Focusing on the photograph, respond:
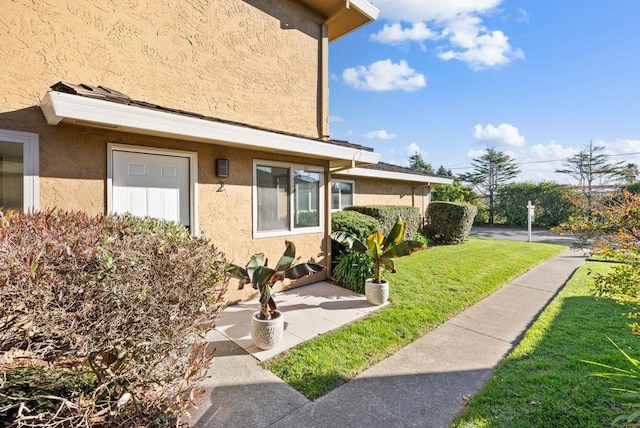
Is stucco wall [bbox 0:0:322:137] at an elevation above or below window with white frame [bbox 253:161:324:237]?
above

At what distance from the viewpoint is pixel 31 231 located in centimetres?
279

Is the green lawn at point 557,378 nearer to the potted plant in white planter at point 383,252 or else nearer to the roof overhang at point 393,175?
the potted plant in white planter at point 383,252

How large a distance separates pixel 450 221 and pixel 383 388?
1396 cm

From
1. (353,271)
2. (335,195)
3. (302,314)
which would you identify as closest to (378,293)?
(353,271)

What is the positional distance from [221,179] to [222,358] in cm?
377

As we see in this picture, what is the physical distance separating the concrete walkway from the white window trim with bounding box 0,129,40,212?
3670 millimetres

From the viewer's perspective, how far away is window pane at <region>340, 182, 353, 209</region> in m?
14.0

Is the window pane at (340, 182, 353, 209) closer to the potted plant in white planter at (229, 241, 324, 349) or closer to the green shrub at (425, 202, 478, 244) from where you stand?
the green shrub at (425, 202, 478, 244)

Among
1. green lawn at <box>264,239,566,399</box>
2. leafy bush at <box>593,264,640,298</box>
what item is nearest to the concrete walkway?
green lawn at <box>264,239,566,399</box>

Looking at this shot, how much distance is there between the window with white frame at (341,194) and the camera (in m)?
13.5

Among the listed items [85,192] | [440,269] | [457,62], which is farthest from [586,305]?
[457,62]

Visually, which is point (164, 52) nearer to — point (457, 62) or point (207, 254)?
point (207, 254)

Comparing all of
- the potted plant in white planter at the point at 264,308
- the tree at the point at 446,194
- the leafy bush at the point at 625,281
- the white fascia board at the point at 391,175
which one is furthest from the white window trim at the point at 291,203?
the tree at the point at 446,194

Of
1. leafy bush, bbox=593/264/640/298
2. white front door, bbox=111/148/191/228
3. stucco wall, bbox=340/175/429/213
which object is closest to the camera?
leafy bush, bbox=593/264/640/298
